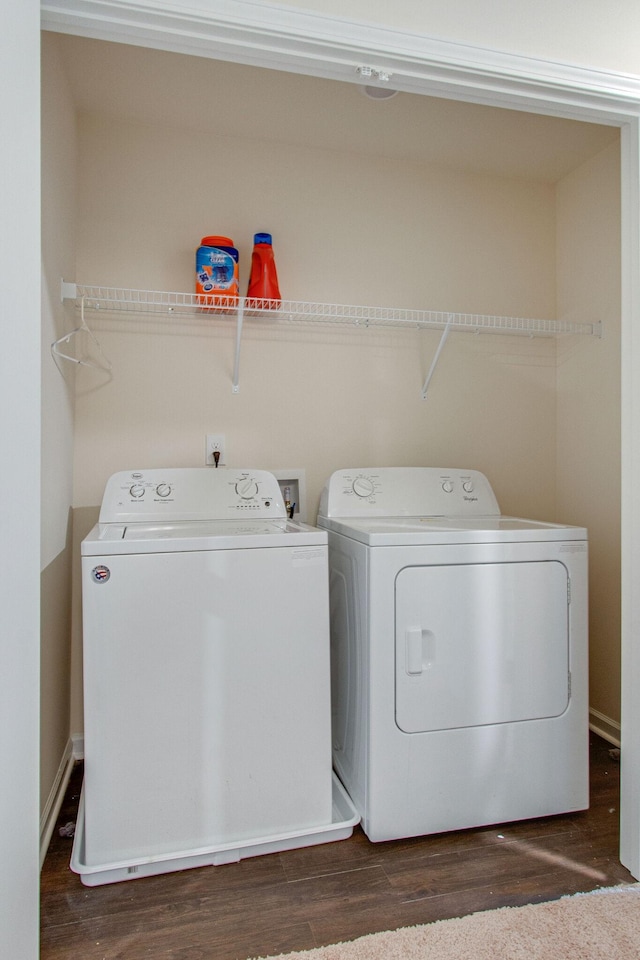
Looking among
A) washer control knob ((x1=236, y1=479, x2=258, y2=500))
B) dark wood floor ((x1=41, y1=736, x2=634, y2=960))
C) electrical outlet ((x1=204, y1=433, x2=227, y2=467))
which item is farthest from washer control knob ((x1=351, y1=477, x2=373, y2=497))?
dark wood floor ((x1=41, y1=736, x2=634, y2=960))

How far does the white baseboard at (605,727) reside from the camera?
2.30 metres

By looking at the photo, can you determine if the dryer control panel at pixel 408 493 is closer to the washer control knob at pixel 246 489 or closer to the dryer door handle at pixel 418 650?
the washer control knob at pixel 246 489

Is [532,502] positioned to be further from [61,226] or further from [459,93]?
[61,226]

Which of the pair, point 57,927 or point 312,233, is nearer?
point 57,927

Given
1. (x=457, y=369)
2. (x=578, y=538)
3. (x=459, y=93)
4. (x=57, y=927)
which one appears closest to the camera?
(x=57, y=927)

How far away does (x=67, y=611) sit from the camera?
2.18 metres

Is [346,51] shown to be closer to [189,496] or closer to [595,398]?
[189,496]

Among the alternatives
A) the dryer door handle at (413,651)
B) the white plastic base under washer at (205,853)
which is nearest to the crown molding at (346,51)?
the dryer door handle at (413,651)

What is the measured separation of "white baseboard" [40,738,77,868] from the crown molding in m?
1.95

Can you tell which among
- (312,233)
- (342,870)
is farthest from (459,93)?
(342,870)

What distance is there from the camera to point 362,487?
89.3 inches

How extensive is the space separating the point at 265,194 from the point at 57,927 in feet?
7.81

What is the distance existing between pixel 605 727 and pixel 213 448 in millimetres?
1867

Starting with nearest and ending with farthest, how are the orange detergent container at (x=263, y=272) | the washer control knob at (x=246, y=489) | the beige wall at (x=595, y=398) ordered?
the washer control knob at (x=246, y=489) → the orange detergent container at (x=263, y=272) → the beige wall at (x=595, y=398)
